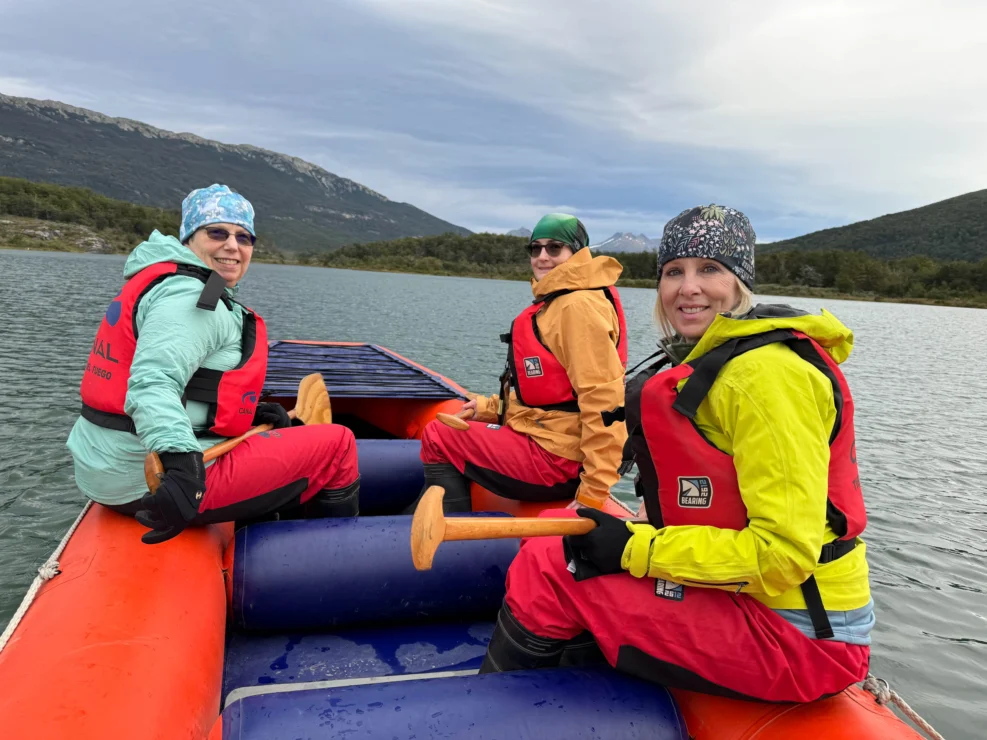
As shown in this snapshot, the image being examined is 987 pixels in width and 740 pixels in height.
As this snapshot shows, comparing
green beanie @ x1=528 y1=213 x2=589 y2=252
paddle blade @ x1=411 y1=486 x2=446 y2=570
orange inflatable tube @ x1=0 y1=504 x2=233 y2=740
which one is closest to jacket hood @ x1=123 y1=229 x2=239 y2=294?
orange inflatable tube @ x1=0 y1=504 x2=233 y2=740

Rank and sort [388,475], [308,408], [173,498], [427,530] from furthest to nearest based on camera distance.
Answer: [308,408] → [388,475] → [173,498] → [427,530]

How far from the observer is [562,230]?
3629mm

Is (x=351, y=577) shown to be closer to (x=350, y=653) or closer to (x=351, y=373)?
(x=350, y=653)

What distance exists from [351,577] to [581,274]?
6.61 feet

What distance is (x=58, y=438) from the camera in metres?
7.33

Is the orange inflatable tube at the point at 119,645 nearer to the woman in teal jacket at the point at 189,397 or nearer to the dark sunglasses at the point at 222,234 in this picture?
the woman in teal jacket at the point at 189,397

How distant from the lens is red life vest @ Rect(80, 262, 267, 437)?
8.68 feet

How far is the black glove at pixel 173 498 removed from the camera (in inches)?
90.3

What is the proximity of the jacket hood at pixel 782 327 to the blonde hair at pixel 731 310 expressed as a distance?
15cm

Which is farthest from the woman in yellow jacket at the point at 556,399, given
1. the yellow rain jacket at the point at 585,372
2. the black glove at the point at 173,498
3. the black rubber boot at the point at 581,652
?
the black glove at the point at 173,498

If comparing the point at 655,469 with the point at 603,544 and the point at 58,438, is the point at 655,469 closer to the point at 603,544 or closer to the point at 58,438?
the point at 603,544

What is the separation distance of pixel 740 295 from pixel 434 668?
2.14 meters

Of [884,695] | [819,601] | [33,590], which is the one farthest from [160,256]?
[884,695]

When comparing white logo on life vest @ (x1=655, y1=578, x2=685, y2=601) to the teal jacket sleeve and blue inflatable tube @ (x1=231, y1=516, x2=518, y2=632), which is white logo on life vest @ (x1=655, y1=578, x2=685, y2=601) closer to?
blue inflatable tube @ (x1=231, y1=516, x2=518, y2=632)
